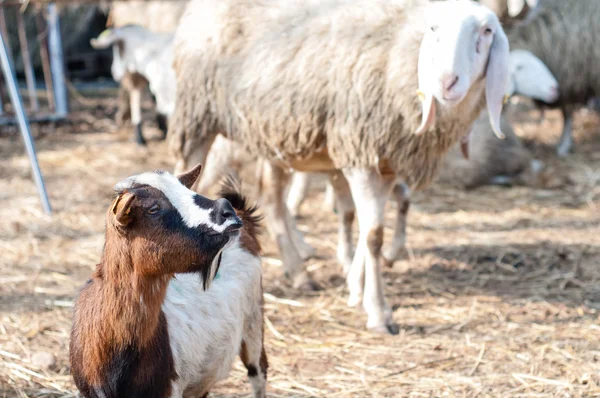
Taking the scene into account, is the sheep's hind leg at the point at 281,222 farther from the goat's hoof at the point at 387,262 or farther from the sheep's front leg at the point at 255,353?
the sheep's front leg at the point at 255,353

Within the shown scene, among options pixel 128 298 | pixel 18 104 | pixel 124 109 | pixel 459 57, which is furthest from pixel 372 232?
pixel 124 109

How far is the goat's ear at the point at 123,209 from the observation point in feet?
8.09

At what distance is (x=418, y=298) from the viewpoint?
5156 millimetres

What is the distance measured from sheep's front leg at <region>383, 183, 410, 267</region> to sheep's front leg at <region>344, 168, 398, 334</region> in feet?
2.59

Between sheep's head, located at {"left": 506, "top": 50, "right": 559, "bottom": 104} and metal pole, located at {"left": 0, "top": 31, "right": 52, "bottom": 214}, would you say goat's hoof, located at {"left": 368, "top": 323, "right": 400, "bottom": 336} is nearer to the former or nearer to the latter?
metal pole, located at {"left": 0, "top": 31, "right": 52, "bottom": 214}

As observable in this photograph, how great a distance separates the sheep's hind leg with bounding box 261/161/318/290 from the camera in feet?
17.6

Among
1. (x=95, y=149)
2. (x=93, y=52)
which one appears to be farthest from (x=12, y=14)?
(x=95, y=149)

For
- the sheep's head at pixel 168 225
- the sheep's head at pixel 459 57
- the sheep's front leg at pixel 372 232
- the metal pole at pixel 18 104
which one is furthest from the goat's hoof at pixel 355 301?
the metal pole at pixel 18 104

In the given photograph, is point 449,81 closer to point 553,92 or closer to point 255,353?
point 255,353

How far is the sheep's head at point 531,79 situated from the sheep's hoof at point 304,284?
14.4 feet

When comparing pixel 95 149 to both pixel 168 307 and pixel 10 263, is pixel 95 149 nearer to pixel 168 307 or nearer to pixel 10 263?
pixel 10 263

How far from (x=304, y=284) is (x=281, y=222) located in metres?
0.50

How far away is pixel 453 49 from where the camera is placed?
12.6 feet

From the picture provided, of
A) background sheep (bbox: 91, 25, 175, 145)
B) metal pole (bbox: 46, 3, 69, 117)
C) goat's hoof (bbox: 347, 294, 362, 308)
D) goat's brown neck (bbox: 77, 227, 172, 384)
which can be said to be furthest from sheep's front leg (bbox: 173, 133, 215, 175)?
metal pole (bbox: 46, 3, 69, 117)
